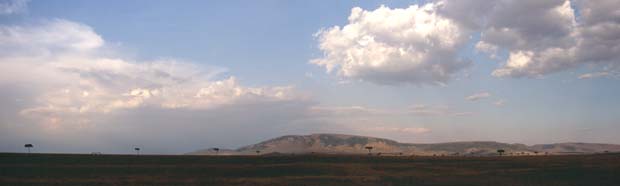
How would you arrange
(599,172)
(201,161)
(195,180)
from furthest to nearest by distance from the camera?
(201,161) → (599,172) → (195,180)

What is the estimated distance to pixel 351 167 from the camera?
274 ft

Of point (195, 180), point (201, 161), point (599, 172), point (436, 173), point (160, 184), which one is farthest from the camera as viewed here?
point (201, 161)

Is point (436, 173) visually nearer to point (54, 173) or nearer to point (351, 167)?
point (351, 167)

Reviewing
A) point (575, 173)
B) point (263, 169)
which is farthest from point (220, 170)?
point (575, 173)

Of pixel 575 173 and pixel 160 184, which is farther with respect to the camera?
pixel 575 173

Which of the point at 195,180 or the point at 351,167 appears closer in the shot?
the point at 195,180

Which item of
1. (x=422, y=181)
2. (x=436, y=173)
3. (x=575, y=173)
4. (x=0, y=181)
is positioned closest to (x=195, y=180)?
(x=0, y=181)

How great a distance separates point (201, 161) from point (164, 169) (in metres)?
21.7

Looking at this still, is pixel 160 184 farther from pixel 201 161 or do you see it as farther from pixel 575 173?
pixel 575 173

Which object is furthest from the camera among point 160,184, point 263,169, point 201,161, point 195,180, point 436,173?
point 201,161

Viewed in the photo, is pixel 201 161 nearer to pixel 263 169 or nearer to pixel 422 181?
pixel 263 169

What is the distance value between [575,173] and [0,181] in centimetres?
7616

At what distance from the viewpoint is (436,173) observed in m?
73.6

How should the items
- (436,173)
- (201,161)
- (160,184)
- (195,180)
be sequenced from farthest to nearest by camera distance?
(201,161) → (436,173) → (195,180) → (160,184)
